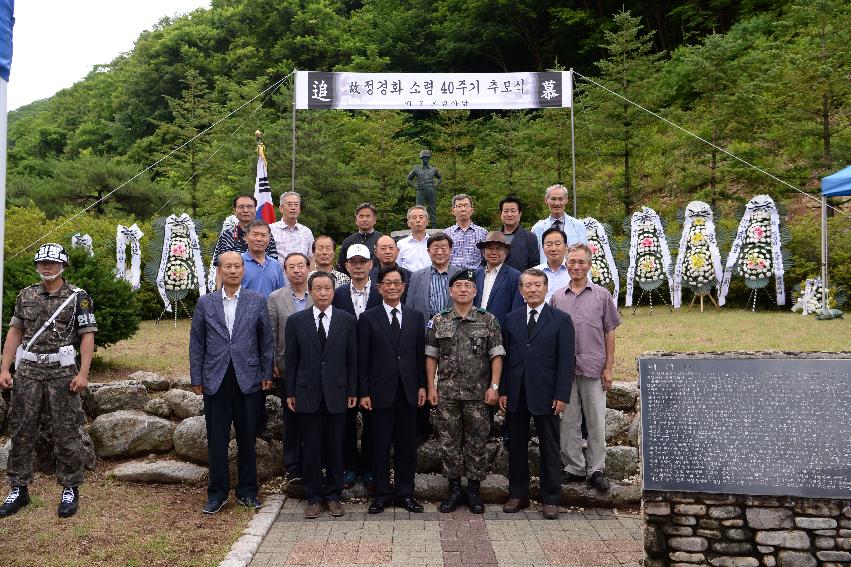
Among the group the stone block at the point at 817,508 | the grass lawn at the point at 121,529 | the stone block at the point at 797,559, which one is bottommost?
the grass lawn at the point at 121,529

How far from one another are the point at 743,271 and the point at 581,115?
9003mm

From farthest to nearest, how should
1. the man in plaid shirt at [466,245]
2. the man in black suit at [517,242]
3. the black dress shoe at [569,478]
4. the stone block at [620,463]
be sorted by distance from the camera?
the man in plaid shirt at [466,245] → the man in black suit at [517,242] → the stone block at [620,463] → the black dress shoe at [569,478]

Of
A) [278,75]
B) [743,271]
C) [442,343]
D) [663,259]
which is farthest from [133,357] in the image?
[278,75]

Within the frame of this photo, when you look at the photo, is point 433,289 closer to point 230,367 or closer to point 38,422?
point 230,367

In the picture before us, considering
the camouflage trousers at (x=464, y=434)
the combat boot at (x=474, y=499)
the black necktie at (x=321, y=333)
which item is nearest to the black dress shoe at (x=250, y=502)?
the black necktie at (x=321, y=333)

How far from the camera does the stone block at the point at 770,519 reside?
150 inches

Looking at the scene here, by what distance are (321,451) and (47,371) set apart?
194cm

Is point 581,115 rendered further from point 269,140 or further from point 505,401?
point 505,401

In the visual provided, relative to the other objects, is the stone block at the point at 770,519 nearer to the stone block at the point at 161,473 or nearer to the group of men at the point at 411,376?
the group of men at the point at 411,376

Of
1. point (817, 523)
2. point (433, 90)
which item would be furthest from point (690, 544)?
point (433, 90)

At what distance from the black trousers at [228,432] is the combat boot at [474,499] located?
1.54 meters

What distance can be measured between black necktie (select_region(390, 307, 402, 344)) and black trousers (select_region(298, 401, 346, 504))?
0.64m

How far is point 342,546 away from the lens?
14.4ft

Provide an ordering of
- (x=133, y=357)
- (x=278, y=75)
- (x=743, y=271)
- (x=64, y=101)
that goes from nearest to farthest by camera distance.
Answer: (x=133, y=357), (x=743, y=271), (x=278, y=75), (x=64, y=101)
